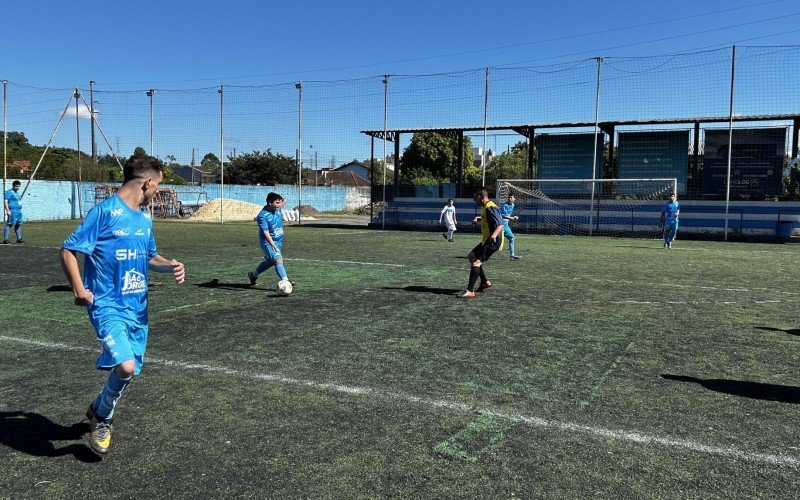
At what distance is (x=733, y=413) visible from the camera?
484 centimetres

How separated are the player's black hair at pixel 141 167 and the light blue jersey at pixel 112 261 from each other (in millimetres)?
187

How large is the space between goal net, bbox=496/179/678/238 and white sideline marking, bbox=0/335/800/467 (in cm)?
2684

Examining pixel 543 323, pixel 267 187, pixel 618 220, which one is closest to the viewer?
pixel 543 323

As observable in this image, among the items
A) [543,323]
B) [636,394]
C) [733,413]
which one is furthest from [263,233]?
[733,413]

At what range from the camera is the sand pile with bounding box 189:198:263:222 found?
152 feet

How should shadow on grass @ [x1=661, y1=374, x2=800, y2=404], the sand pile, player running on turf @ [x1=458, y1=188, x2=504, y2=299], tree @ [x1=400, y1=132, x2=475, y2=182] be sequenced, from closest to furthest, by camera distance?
shadow on grass @ [x1=661, y1=374, x2=800, y2=404], player running on turf @ [x1=458, y1=188, x2=504, y2=299], the sand pile, tree @ [x1=400, y1=132, x2=475, y2=182]

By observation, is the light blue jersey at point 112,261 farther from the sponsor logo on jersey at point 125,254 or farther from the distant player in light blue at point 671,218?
the distant player in light blue at point 671,218

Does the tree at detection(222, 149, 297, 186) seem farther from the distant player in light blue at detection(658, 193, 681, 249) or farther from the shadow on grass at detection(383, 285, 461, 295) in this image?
the shadow on grass at detection(383, 285, 461, 295)

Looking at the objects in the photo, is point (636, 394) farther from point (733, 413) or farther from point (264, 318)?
point (264, 318)

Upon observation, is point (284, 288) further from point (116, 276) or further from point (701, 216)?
point (701, 216)

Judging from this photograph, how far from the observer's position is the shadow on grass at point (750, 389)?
5.23 m

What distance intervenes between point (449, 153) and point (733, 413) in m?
59.7

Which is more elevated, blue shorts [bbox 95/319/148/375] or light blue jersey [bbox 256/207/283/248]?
light blue jersey [bbox 256/207/283/248]

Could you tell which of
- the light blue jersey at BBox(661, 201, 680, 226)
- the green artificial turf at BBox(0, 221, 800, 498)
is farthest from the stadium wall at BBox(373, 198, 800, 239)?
the green artificial turf at BBox(0, 221, 800, 498)
